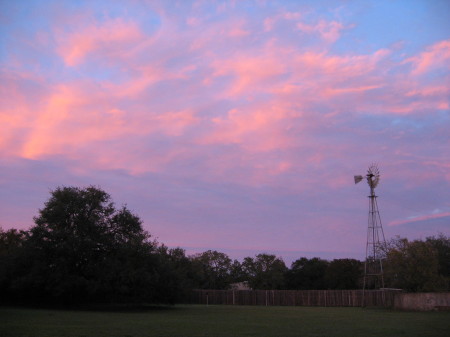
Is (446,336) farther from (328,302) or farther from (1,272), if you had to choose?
(328,302)

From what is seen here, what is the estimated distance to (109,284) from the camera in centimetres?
4088

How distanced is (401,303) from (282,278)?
61.5 m

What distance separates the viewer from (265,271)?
4075 inches

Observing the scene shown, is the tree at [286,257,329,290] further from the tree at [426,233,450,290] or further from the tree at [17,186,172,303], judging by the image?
the tree at [17,186,172,303]

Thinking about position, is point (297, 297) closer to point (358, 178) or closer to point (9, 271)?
point (358, 178)

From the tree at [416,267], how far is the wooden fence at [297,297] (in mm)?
7338

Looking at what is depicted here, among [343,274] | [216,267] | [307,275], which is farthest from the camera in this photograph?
[216,267]

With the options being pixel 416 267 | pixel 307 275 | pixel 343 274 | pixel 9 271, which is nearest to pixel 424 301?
pixel 416 267

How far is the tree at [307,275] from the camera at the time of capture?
331 ft

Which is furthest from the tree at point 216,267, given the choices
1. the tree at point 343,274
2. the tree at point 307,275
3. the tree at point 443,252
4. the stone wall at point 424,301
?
the stone wall at point 424,301

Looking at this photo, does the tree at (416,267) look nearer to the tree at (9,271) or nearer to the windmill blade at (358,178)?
the windmill blade at (358,178)

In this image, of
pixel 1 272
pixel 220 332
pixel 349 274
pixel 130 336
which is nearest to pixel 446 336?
pixel 220 332

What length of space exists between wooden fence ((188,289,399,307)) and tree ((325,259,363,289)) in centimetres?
2476

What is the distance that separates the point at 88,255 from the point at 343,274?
59122 millimetres
